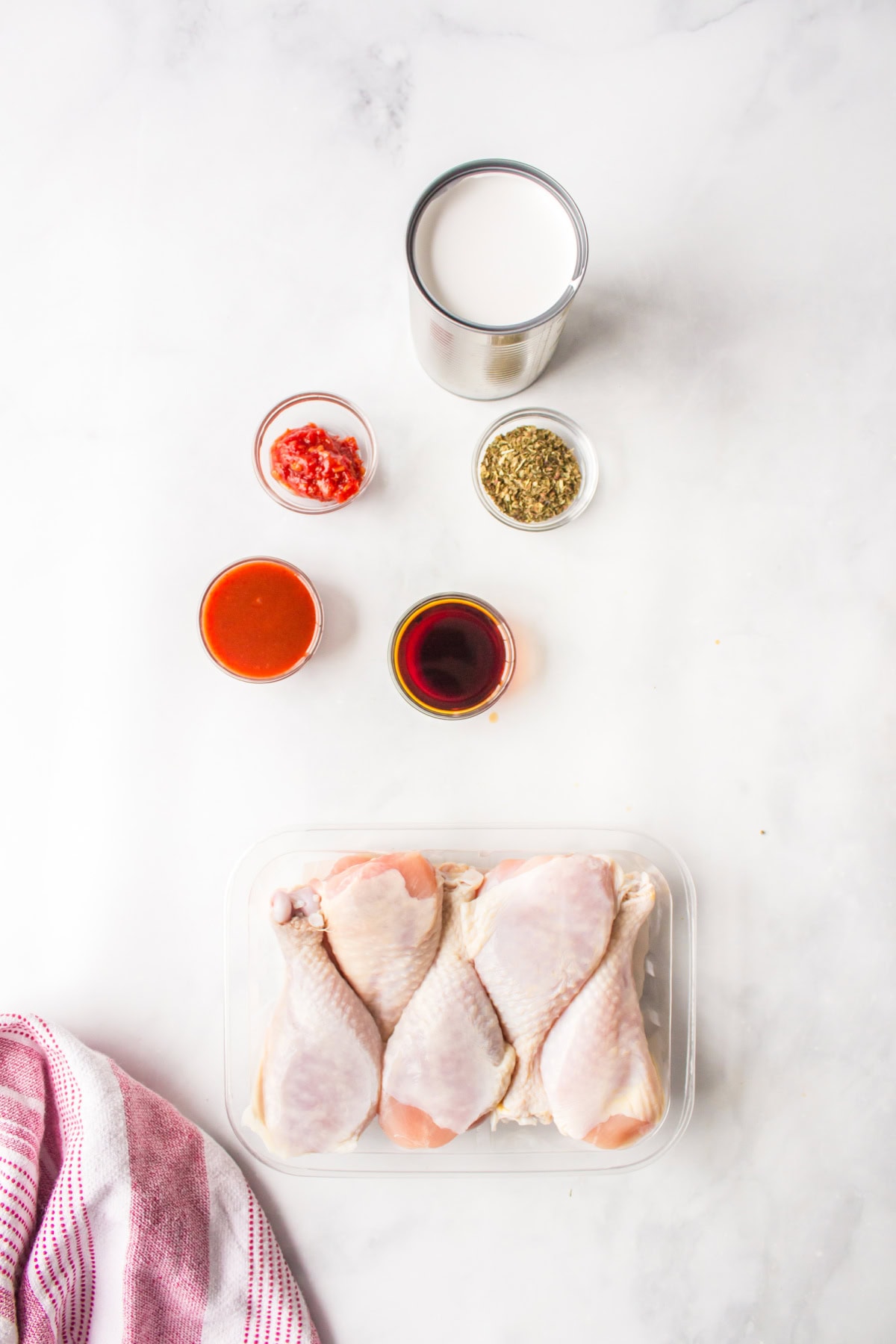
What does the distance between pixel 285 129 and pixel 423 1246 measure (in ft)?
4.99

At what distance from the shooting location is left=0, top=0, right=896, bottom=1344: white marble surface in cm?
108

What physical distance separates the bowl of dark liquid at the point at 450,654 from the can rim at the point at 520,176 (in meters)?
0.33

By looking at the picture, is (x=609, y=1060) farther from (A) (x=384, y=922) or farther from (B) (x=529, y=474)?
(B) (x=529, y=474)

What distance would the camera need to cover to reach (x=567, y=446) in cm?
109

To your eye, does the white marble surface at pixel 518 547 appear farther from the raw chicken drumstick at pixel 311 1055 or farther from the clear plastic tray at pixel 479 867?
the raw chicken drumstick at pixel 311 1055

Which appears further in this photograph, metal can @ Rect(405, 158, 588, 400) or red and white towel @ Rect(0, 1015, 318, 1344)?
red and white towel @ Rect(0, 1015, 318, 1344)

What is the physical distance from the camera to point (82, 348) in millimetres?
1111

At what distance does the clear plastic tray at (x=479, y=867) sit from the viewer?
3.41ft

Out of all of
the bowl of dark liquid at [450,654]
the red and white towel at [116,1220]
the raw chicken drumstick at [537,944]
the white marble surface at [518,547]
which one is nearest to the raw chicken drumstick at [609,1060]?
the raw chicken drumstick at [537,944]

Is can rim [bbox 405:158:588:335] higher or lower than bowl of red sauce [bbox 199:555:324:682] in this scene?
higher

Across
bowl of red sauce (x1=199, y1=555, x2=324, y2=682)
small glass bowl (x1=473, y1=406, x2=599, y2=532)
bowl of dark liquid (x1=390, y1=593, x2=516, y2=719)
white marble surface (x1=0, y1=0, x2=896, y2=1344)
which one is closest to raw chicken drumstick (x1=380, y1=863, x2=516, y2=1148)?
white marble surface (x1=0, y1=0, x2=896, y2=1344)

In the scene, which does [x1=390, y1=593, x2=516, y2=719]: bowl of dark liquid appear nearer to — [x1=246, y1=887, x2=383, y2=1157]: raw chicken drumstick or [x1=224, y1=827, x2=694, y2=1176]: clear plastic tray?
[x1=224, y1=827, x2=694, y2=1176]: clear plastic tray

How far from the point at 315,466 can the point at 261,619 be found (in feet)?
0.68

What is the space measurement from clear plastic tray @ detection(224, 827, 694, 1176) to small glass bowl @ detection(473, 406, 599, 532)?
41cm
